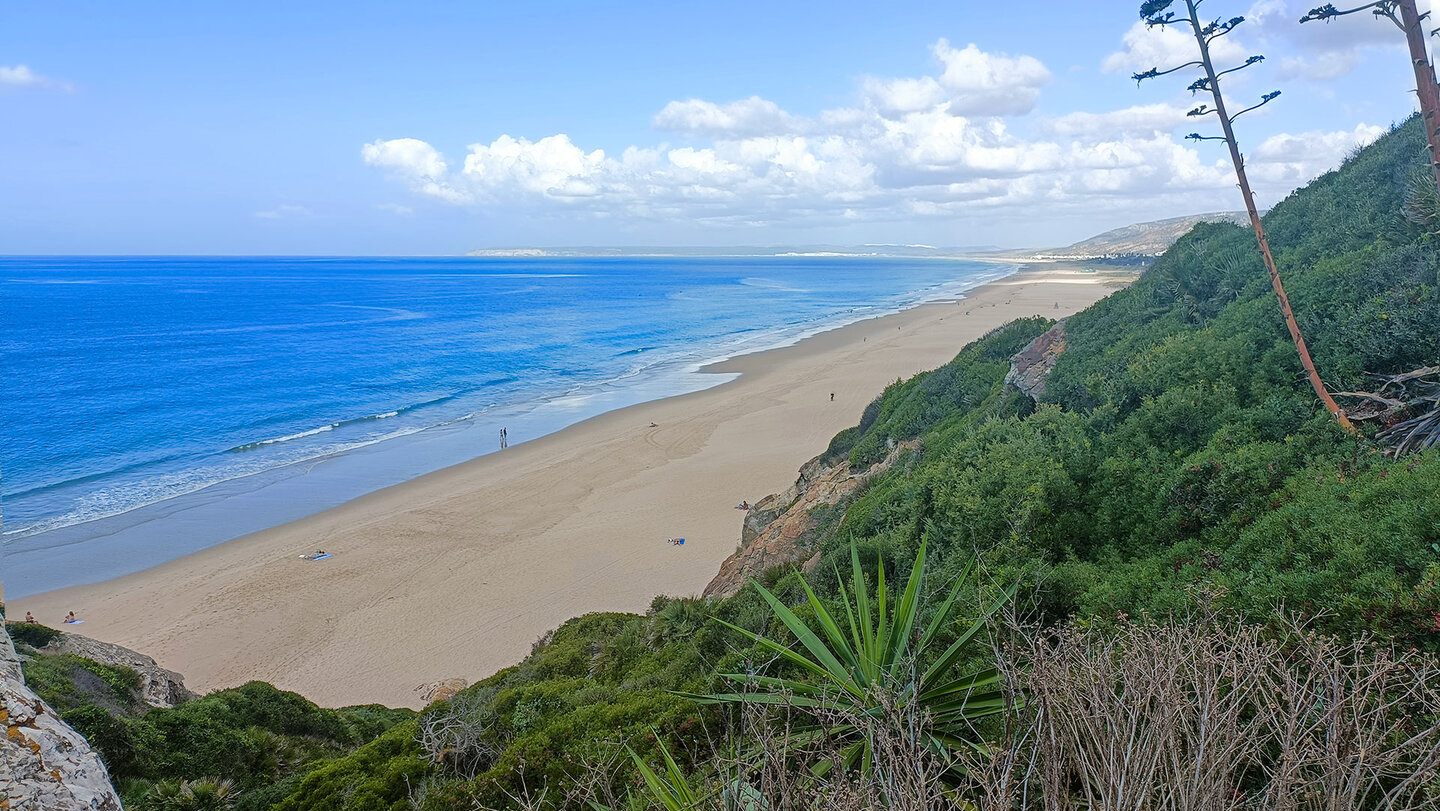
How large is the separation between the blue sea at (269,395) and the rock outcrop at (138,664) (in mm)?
10862

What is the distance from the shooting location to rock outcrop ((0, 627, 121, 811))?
10.0 ft

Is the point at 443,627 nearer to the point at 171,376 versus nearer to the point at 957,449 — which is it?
the point at 957,449

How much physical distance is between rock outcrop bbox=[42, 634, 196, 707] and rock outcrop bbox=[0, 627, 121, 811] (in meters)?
5.77

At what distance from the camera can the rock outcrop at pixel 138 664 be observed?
27.8 feet

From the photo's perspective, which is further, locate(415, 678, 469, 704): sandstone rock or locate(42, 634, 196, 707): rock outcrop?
locate(415, 678, 469, 704): sandstone rock

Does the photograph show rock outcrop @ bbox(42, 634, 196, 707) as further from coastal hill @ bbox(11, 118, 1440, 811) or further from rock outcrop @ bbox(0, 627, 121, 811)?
rock outcrop @ bbox(0, 627, 121, 811)

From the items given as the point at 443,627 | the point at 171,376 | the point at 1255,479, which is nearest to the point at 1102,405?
the point at 1255,479

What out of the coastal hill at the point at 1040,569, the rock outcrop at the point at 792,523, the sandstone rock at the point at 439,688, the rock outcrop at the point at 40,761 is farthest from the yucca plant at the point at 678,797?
the sandstone rock at the point at 439,688

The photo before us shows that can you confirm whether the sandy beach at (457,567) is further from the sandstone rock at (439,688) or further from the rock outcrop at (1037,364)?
the rock outcrop at (1037,364)

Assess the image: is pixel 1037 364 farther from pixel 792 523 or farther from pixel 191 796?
pixel 191 796

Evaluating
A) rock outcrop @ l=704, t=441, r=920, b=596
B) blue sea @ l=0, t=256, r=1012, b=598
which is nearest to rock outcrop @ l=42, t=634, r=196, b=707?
rock outcrop @ l=704, t=441, r=920, b=596

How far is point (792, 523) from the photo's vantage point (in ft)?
39.2

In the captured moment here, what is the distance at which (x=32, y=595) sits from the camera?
16.7 metres

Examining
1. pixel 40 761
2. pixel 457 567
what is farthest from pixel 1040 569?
pixel 457 567
